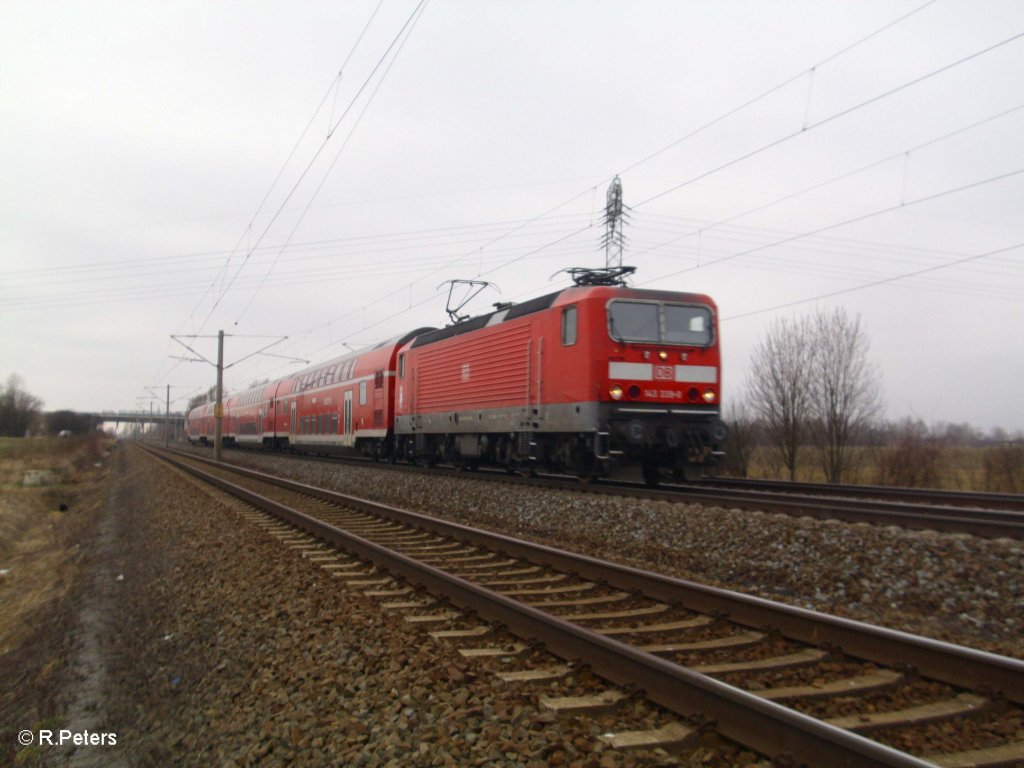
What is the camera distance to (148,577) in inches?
366

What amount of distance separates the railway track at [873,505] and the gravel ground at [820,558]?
2.03 feet

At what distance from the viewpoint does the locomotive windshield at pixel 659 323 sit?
40.3 ft

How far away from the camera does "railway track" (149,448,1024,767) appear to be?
11.5ft

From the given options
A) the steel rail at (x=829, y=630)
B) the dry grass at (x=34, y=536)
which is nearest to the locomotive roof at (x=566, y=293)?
the steel rail at (x=829, y=630)

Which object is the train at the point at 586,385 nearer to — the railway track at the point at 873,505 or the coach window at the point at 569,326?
the coach window at the point at 569,326

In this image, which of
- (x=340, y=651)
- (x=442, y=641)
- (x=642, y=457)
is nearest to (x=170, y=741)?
(x=340, y=651)

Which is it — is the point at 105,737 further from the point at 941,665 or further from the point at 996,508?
the point at 996,508

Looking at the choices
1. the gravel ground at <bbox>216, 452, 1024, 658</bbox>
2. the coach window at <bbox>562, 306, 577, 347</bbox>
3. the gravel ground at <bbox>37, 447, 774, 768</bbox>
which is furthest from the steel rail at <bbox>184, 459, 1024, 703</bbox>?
the coach window at <bbox>562, 306, 577, 347</bbox>

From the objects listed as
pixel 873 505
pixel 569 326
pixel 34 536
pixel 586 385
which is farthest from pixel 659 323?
pixel 34 536

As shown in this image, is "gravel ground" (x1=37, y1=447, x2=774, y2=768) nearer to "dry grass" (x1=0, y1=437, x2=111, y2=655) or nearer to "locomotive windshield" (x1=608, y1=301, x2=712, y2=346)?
"dry grass" (x1=0, y1=437, x2=111, y2=655)

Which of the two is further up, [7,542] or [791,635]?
Result: [791,635]

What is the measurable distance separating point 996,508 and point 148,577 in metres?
12.0

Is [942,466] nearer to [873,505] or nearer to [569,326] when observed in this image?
[873,505]

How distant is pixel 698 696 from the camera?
3844mm
